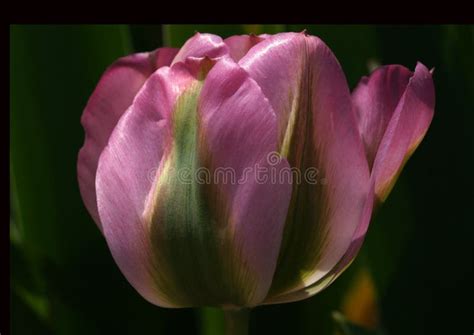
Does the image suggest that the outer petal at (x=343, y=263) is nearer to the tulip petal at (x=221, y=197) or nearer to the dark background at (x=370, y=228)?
the tulip petal at (x=221, y=197)

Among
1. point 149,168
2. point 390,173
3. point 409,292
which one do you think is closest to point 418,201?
point 409,292

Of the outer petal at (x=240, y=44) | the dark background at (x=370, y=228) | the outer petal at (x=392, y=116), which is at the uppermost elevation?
the outer petal at (x=240, y=44)

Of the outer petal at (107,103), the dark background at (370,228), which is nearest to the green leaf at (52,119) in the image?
the dark background at (370,228)

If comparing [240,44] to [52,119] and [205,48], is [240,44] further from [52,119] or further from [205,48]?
[52,119]

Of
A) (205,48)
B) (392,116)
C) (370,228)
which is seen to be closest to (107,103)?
(205,48)

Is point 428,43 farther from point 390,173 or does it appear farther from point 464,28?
point 390,173

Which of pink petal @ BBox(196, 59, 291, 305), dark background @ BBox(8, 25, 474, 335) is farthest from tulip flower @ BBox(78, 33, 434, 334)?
dark background @ BBox(8, 25, 474, 335)

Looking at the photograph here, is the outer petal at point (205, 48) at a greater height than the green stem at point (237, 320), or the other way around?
the outer petal at point (205, 48)
